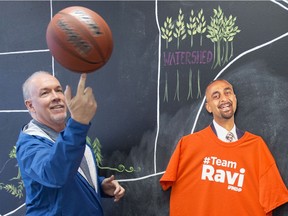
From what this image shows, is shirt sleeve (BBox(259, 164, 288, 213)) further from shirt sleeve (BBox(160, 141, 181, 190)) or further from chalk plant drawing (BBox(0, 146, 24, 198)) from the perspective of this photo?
chalk plant drawing (BBox(0, 146, 24, 198))

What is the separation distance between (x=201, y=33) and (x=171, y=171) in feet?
2.35

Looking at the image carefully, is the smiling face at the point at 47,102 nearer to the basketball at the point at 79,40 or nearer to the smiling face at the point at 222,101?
the basketball at the point at 79,40

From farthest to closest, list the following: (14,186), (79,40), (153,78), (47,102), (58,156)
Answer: (14,186)
(153,78)
(47,102)
(79,40)
(58,156)

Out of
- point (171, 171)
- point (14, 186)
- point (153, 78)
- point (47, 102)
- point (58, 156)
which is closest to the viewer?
point (58, 156)

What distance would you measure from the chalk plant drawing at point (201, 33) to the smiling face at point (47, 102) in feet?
1.87

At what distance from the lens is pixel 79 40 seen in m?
1.45

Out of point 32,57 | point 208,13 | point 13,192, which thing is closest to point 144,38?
point 208,13

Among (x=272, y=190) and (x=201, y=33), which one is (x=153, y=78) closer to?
(x=201, y=33)

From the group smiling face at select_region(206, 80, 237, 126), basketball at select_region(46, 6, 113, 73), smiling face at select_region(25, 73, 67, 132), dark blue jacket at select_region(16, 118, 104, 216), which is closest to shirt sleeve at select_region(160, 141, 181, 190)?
smiling face at select_region(206, 80, 237, 126)

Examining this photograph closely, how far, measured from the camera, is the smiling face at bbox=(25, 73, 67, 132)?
68.1 inches

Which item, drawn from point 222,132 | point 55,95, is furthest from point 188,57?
point 55,95

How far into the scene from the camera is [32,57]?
2.28 metres

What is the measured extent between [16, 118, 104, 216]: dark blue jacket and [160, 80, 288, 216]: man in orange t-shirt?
443 mm

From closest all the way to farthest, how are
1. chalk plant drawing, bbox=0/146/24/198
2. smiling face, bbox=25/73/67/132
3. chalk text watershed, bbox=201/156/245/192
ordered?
smiling face, bbox=25/73/67/132 < chalk text watershed, bbox=201/156/245/192 < chalk plant drawing, bbox=0/146/24/198
